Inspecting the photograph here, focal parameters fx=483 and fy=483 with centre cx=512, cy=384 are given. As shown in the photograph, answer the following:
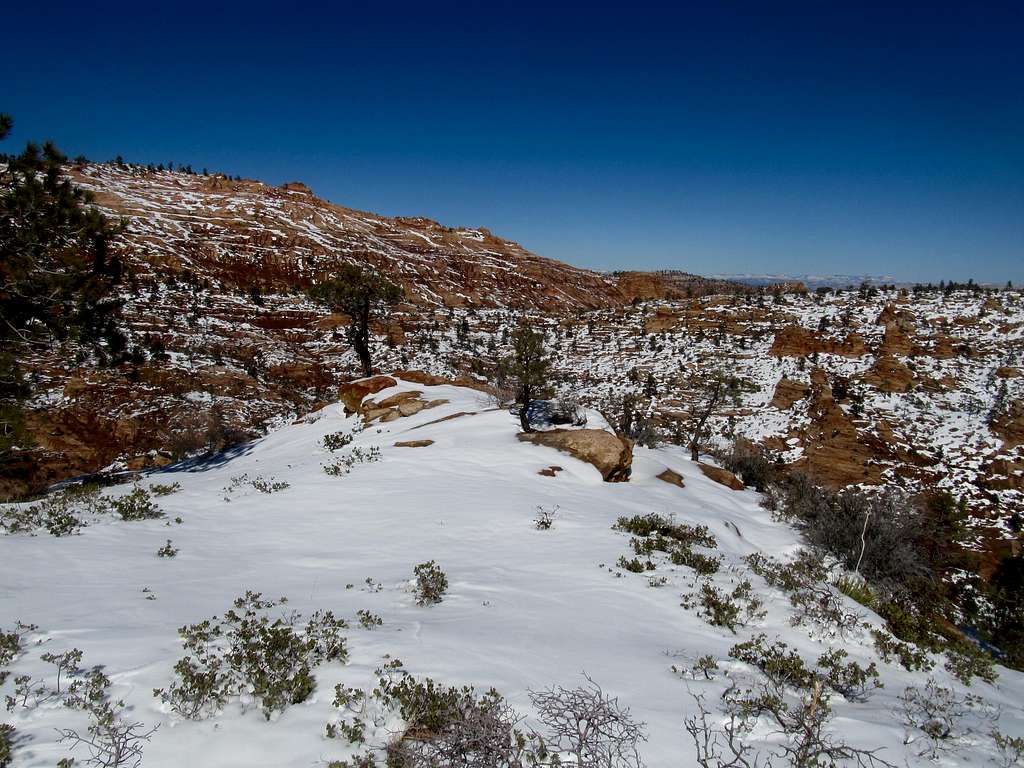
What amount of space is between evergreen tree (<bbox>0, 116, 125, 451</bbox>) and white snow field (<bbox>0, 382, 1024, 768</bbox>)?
410cm

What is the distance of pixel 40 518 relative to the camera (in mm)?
8445

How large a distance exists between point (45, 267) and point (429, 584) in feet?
41.2

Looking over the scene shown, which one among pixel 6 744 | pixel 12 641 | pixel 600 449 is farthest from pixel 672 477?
pixel 6 744

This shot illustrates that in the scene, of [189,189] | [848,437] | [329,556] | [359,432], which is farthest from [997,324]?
[189,189]

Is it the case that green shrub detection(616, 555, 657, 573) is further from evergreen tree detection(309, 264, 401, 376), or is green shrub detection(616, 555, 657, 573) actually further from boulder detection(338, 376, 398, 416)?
evergreen tree detection(309, 264, 401, 376)

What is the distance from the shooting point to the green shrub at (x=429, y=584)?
633 centimetres

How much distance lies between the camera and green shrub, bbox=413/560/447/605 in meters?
6.33

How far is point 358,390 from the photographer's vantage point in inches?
926

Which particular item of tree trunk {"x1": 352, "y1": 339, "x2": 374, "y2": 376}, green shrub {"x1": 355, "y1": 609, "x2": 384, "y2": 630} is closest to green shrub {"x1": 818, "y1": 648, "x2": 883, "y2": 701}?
green shrub {"x1": 355, "y1": 609, "x2": 384, "y2": 630}

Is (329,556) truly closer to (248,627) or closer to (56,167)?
(248,627)

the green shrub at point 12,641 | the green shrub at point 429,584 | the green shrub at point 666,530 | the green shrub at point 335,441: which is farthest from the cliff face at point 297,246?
the green shrub at point 666,530

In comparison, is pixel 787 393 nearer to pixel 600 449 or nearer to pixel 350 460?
pixel 600 449

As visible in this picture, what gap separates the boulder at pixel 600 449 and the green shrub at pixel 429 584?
7.73m

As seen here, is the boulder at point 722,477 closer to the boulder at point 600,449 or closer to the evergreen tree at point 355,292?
the boulder at point 600,449
